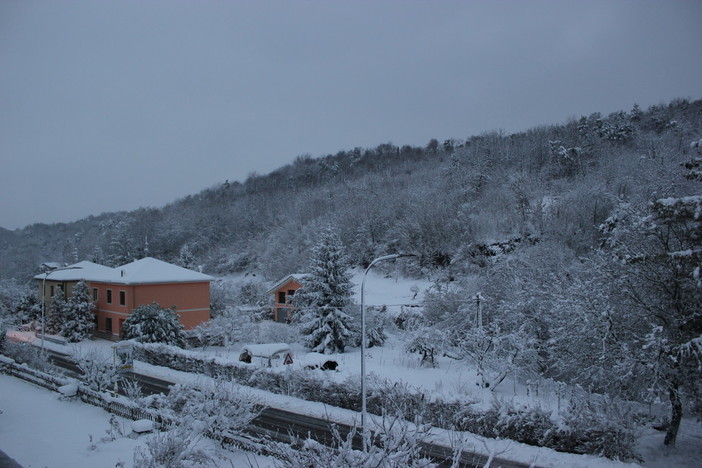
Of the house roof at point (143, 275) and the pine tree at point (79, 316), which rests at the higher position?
the house roof at point (143, 275)

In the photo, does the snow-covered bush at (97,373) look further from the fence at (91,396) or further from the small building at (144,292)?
the small building at (144,292)

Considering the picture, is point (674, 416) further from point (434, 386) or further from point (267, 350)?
point (267, 350)

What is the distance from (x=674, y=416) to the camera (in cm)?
1185

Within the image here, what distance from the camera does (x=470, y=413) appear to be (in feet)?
46.1

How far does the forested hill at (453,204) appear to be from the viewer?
4091 cm

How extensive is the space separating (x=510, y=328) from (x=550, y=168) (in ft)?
132

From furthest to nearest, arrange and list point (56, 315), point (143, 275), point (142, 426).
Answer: point (56, 315) < point (143, 275) < point (142, 426)

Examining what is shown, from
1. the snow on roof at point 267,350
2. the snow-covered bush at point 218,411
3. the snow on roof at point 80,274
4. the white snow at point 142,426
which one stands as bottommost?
the snow on roof at point 267,350

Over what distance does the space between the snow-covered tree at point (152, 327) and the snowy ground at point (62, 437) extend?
10.6 metres

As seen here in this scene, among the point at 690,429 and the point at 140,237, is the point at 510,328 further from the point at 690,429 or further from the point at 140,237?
the point at 140,237

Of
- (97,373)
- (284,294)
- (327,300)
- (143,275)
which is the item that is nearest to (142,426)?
(97,373)

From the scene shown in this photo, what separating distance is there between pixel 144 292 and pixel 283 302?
11610 millimetres

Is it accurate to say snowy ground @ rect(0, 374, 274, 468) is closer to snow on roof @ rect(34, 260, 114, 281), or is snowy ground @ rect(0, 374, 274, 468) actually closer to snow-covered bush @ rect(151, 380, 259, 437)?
snow-covered bush @ rect(151, 380, 259, 437)

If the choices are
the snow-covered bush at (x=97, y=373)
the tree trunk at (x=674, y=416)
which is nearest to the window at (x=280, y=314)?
the snow-covered bush at (x=97, y=373)
